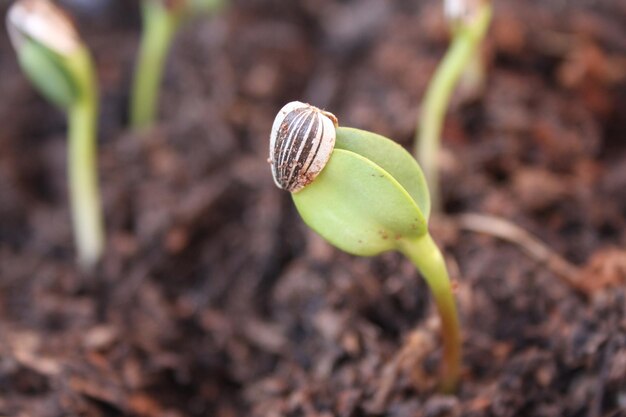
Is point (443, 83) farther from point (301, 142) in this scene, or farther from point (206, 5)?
point (206, 5)

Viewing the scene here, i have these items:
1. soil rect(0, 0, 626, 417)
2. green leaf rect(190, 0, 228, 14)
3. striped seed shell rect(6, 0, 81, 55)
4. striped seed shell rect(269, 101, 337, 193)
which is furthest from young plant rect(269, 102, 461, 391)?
green leaf rect(190, 0, 228, 14)

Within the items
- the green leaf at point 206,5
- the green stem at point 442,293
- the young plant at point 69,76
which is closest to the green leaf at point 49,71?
the young plant at point 69,76

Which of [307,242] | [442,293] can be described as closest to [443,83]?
[307,242]

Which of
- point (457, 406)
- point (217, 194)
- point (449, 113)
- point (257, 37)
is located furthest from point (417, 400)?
point (257, 37)

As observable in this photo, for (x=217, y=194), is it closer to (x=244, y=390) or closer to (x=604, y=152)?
(x=244, y=390)

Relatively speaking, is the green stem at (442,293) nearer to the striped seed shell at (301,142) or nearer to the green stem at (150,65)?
the striped seed shell at (301,142)

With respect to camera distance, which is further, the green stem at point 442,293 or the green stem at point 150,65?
the green stem at point 150,65

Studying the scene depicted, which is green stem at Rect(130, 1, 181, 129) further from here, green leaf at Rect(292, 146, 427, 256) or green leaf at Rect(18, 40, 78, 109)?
green leaf at Rect(292, 146, 427, 256)
